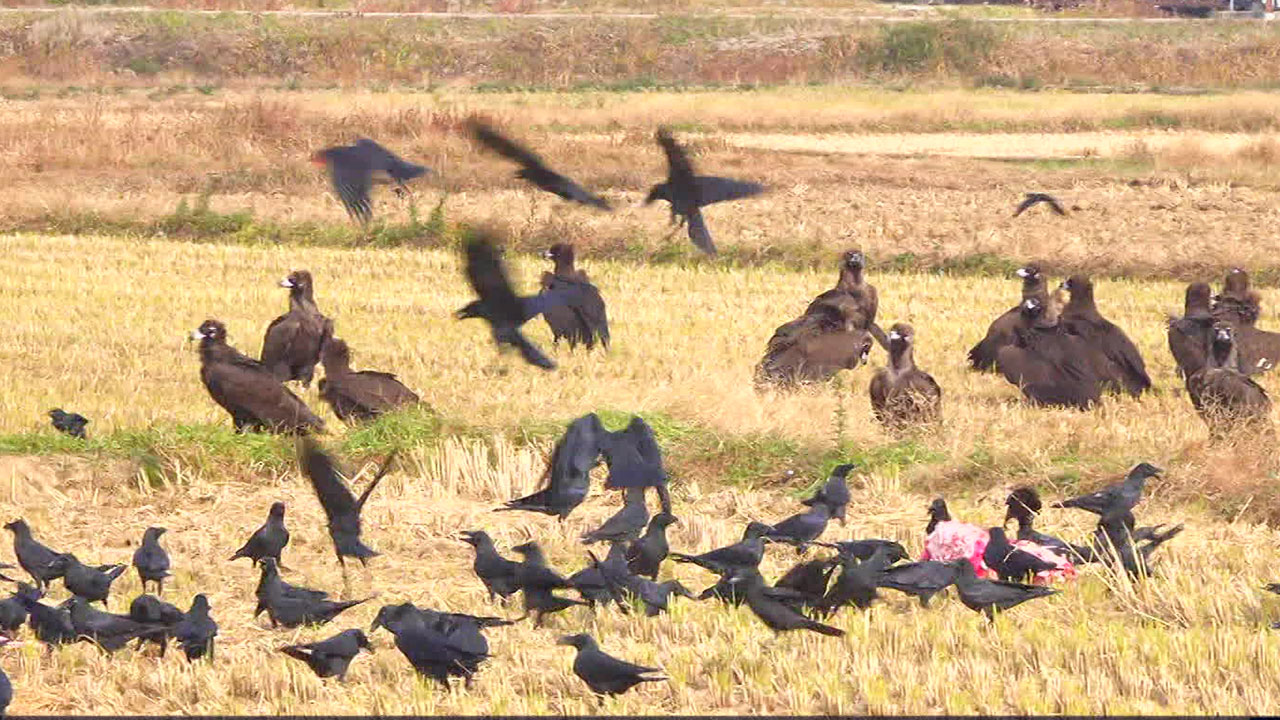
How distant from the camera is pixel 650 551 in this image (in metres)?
8.19

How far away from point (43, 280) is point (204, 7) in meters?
35.1

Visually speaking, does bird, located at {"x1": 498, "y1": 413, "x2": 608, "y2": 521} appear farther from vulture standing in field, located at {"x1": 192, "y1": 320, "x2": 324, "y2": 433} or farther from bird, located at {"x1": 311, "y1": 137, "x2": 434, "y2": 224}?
vulture standing in field, located at {"x1": 192, "y1": 320, "x2": 324, "y2": 433}

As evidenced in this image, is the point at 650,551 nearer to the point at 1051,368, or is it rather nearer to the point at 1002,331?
A: the point at 1051,368

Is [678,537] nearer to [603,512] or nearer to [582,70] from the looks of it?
[603,512]

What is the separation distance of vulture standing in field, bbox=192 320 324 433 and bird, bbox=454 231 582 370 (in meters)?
3.67

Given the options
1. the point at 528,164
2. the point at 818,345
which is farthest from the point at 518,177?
the point at 818,345

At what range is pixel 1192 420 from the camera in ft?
38.4

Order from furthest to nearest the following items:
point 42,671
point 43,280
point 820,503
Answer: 1. point 43,280
2. point 820,503
3. point 42,671

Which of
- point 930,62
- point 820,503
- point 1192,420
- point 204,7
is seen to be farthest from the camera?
point 204,7

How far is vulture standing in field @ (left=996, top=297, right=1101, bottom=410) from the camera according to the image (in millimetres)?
12297

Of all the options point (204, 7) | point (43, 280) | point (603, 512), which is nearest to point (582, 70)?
point (204, 7)

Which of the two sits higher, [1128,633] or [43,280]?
[1128,633]

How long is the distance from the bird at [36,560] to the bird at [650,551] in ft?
8.05

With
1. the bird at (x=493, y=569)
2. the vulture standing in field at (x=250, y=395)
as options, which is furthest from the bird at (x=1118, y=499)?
the vulture standing in field at (x=250, y=395)
